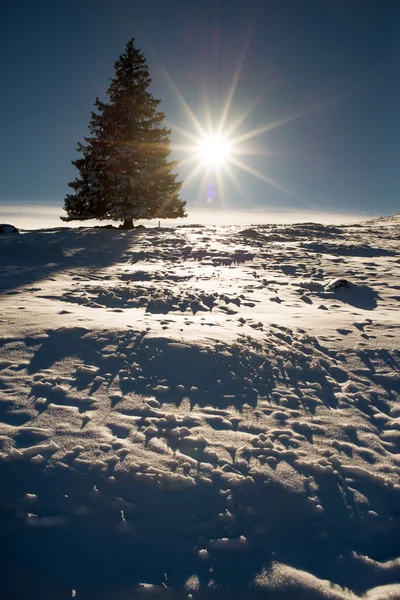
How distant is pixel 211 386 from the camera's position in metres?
4.58

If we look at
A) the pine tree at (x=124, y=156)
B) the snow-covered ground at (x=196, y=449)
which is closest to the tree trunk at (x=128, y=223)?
the pine tree at (x=124, y=156)

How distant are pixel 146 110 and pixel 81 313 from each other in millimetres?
20898

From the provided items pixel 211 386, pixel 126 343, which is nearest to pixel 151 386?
pixel 211 386

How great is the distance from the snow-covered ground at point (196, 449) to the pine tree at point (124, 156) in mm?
16658

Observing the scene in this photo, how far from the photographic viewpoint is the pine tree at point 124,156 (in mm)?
22281

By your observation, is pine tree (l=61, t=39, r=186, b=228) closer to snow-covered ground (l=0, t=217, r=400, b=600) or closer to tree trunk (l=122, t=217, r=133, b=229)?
tree trunk (l=122, t=217, r=133, b=229)

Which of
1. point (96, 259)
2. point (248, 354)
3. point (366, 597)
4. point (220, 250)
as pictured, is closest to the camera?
point (366, 597)

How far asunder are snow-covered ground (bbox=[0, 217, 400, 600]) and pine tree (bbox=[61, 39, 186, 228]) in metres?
16.7

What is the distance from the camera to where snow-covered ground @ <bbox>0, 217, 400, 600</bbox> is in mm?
2445

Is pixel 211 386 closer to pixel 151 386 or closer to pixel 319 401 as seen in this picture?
pixel 151 386

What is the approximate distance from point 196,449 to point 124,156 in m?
22.1

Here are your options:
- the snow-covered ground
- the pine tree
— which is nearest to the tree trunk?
the pine tree

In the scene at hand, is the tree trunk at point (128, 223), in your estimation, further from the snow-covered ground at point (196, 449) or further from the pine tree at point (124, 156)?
the snow-covered ground at point (196, 449)

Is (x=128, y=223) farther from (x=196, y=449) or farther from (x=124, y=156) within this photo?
(x=196, y=449)
